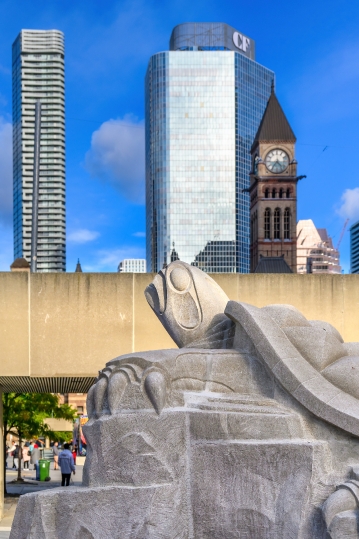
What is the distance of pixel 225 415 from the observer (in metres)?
7.36

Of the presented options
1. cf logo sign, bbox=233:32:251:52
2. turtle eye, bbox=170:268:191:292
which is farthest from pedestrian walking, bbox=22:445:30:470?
cf logo sign, bbox=233:32:251:52

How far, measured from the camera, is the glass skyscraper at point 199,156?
Answer: 549ft

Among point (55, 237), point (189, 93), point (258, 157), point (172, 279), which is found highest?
point (189, 93)

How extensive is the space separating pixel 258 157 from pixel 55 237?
192 feet

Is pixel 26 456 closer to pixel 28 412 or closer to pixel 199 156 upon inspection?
pixel 28 412

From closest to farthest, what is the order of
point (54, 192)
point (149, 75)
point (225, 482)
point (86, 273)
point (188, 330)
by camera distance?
point (225, 482) < point (188, 330) < point (86, 273) < point (54, 192) < point (149, 75)

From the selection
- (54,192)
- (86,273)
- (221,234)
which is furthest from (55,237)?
(86,273)

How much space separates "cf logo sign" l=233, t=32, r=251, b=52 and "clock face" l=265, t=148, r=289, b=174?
59.9 m

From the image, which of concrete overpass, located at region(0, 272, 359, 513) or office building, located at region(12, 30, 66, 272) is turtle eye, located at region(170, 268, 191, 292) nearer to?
concrete overpass, located at region(0, 272, 359, 513)

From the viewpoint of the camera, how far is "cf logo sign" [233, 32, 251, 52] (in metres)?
192

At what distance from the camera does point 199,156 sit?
Answer: 169875 mm

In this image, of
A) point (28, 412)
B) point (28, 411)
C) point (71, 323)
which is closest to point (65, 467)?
point (71, 323)

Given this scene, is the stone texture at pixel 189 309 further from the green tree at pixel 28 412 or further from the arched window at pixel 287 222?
the arched window at pixel 287 222

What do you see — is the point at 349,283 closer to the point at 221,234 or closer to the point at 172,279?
the point at 172,279
